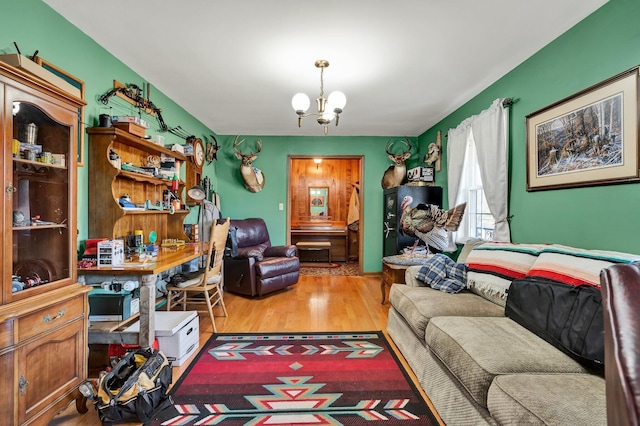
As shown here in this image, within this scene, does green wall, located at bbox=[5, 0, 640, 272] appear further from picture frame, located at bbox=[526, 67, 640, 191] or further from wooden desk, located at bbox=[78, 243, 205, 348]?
wooden desk, located at bbox=[78, 243, 205, 348]

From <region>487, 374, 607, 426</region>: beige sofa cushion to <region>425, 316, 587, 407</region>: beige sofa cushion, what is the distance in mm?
64

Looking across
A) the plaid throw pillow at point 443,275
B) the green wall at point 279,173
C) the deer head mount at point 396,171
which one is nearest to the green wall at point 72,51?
the green wall at point 279,173

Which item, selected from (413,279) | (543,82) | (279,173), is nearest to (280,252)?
(279,173)

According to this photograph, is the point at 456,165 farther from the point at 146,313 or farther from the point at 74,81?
the point at 74,81

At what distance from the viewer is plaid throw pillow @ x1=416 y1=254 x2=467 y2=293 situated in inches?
98.0

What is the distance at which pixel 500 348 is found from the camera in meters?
1.49

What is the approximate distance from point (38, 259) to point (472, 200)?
3989 millimetres

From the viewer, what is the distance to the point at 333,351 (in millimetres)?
2527

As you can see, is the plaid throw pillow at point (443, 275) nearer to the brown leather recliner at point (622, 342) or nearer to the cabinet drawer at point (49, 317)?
the brown leather recliner at point (622, 342)

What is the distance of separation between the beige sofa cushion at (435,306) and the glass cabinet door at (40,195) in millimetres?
2170

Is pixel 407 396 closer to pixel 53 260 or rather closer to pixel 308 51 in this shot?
pixel 53 260

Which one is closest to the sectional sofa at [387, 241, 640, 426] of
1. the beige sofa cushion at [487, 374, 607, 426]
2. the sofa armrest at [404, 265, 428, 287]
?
the beige sofa cushion at [487, 374, 607, 426]

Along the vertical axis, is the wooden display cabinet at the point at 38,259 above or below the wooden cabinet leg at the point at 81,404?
above

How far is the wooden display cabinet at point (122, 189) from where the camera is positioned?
2.35 m
